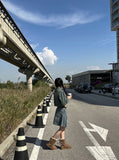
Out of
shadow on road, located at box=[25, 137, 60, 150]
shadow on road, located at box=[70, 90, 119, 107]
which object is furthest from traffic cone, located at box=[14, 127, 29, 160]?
shadow on road, located at box=[70, 90, 119, 107]

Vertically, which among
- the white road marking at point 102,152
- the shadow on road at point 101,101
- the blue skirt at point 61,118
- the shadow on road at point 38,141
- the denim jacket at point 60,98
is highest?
the denim jacket at point 60,98

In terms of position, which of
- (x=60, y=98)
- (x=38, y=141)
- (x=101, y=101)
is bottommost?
(x=38, y=141)

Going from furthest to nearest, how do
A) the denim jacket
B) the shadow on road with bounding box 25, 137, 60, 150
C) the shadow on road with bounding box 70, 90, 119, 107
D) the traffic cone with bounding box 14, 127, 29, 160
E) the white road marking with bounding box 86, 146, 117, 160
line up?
the shadow on road with bounding box 70, 90, 119, 107 → the shadow on road with bounding box 25, 137, 60, 150 → the denim jacket → the white road marking with bounding box 86, 146, 117, 160 → the traffic cone with bounding box 14, 127, 29, 160

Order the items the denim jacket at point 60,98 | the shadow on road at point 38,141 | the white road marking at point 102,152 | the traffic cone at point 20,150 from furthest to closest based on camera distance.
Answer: the shadow on road at point 38,141 < the denim jacket at point 60,98 < the white road marking at point 102,152 < the traffic cone at point 20,150

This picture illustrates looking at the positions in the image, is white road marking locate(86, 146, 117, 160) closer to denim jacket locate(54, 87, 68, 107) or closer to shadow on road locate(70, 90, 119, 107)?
denim jacket locate(54, 87, 68, 107)

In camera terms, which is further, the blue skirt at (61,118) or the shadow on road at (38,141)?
the shadow on road at (38,141)

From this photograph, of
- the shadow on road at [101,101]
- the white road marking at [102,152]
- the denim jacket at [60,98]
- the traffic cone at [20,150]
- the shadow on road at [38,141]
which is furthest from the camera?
the shadow on road at [101,101]

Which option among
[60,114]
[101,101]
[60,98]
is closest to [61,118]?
[60,114]

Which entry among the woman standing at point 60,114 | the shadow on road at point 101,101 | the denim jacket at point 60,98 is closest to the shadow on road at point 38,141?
the woman standing at point 60,114

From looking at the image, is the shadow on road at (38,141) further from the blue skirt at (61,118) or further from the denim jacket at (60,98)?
the denim jacket at (60,98)

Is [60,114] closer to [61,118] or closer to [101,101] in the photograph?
[61,118]

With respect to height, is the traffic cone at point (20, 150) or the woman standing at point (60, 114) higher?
the woman standing at point (60, 114)

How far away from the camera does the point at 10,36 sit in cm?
1332

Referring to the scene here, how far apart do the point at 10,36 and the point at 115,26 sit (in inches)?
2964
